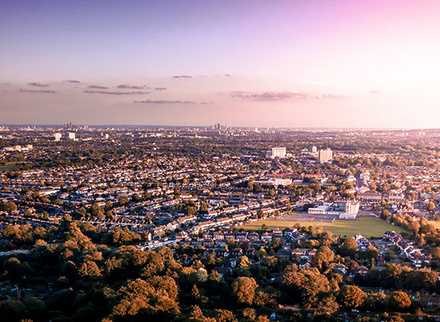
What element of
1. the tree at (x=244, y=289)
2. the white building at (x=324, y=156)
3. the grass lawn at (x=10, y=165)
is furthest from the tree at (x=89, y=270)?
the white building at (x=324, y=156)

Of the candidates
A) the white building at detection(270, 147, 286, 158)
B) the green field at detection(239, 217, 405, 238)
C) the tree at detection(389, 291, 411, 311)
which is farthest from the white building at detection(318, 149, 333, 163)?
the tree at detection(389, 291, 411, 311)

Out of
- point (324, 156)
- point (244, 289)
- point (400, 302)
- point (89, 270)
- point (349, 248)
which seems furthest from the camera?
point (324, 156)

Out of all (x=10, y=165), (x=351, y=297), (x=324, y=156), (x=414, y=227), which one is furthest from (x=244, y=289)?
(x=324, y=156)

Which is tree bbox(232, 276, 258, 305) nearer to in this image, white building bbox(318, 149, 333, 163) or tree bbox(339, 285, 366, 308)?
tree bbox(339, 285, 366, 308)

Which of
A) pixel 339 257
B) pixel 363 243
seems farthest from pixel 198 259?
pixel 363 243

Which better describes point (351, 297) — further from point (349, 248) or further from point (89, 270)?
point (89, 270)

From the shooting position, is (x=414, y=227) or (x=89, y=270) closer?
(x=89, y=270)
